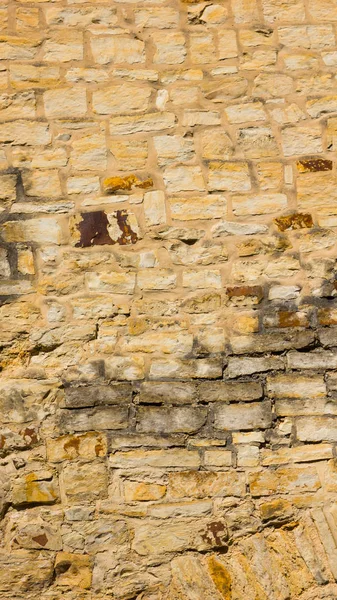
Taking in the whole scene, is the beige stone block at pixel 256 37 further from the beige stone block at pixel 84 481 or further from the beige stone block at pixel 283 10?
the beige stone block at pixel 84 481

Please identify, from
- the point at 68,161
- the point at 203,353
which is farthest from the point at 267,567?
the point at 68,161

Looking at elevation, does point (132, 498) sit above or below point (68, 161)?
below

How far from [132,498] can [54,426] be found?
0.47m

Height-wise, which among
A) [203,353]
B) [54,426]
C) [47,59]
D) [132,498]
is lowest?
[132,498]

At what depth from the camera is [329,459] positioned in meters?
3.07

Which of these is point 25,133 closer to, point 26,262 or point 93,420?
point 26,262

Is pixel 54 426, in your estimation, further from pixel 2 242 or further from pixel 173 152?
pixel 173 152

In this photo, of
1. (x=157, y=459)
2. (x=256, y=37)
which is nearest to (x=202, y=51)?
(x=256, y=37)

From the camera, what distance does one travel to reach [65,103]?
3.24 meters

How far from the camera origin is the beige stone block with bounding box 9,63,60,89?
3.25 metres

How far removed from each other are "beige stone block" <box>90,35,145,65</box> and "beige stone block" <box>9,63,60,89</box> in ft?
0.70

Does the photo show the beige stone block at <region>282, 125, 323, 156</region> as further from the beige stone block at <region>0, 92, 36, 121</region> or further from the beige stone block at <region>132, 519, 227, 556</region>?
the beige stone block at <region>132, 519, 227, 556</region>

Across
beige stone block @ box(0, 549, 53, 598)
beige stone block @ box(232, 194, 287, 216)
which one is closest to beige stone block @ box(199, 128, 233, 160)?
beige stone block @ box(232, 194, 287, 216)

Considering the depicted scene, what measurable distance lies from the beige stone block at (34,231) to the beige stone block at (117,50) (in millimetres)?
838
